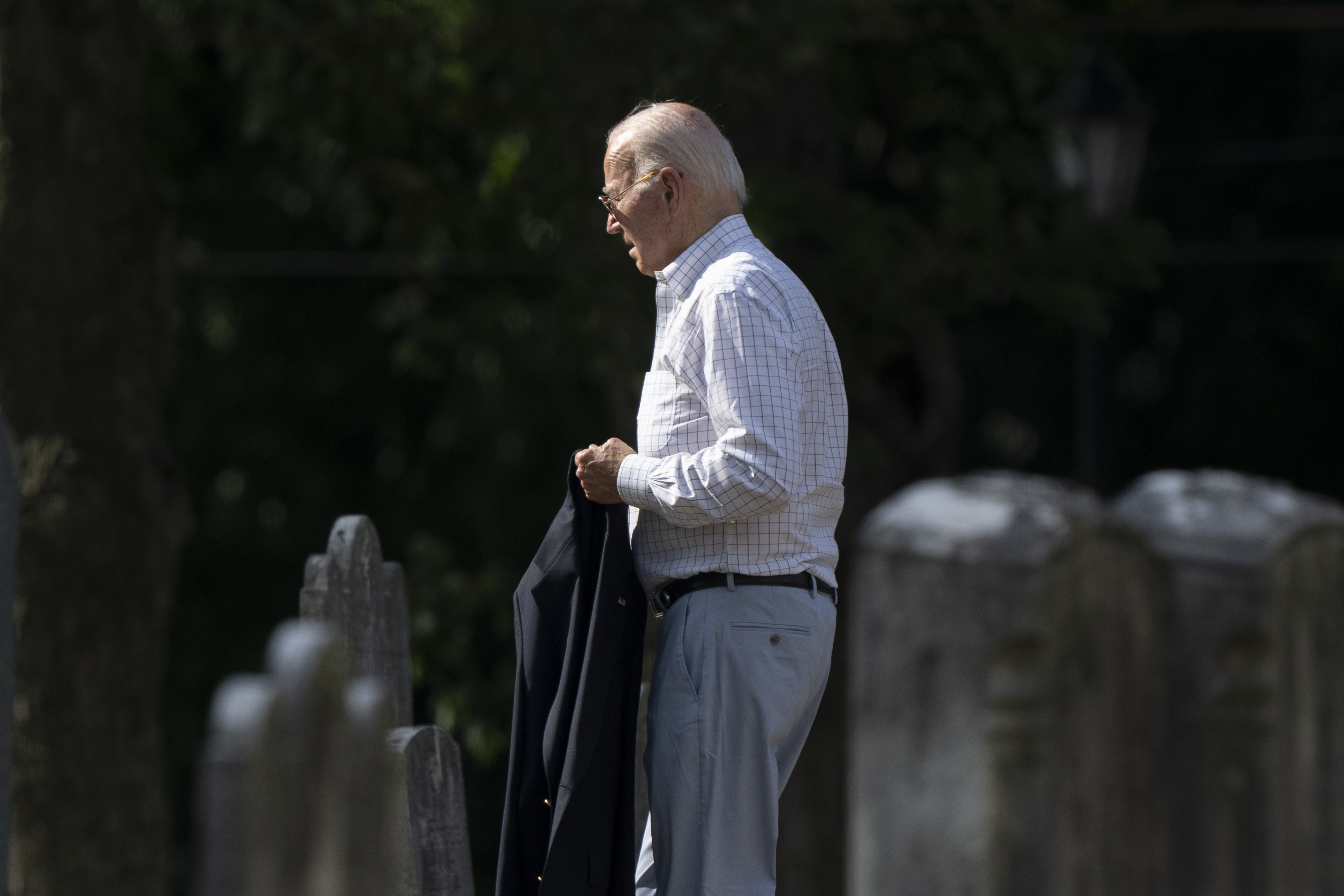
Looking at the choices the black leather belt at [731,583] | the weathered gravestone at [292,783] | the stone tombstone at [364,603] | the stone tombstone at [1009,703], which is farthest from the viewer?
the stone tombstone at [1009,703]

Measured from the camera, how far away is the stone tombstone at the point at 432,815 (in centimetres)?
254

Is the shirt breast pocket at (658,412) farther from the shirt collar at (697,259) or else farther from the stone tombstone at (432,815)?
the stone tombstone at (432,815)

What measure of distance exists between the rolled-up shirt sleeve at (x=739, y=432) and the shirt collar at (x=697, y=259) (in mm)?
113

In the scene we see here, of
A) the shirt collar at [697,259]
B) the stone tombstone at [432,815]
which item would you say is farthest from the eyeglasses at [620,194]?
the stone tombstone at [432,815]

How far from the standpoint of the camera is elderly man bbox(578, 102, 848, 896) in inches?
100

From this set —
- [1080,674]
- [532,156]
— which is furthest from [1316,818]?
[532,156]

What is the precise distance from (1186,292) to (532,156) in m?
5.65

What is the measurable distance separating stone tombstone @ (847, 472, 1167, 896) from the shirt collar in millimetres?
871

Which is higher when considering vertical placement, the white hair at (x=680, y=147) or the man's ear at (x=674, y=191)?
the white hair at (x=680, y=147)

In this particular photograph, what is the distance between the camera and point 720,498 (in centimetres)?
252

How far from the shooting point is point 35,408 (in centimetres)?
557

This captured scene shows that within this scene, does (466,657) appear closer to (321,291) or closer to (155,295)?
(155,295)

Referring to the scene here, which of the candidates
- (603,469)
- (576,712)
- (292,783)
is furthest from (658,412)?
(292,783)

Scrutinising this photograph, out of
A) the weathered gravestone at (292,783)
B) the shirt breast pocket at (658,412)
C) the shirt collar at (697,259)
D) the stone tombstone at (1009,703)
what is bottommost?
the weathered gravestone at (292,783)
